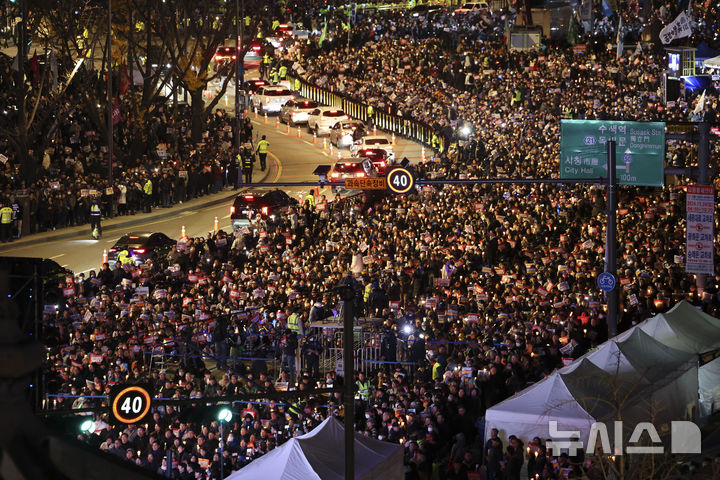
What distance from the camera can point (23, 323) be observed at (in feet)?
49.3

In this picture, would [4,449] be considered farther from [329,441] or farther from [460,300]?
[460,300]

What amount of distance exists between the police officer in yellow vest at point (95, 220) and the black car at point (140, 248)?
405 cm

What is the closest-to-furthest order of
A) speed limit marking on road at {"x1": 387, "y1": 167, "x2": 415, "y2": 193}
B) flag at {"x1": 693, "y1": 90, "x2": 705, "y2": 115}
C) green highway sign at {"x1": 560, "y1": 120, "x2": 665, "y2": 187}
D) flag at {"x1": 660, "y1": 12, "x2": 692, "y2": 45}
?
green highway sign at {"x1": 560, "y1": 120, "x2": 665, "y2": 187} < speed limit marking on road at {"x1": 387, "y1": 167, "x2": 415, "y2": 193} < flag at {"x1": 693, "y1": 90, "x2": 705, "y2": 115} < flag at {"x1": 660, "y1": 12, "x2": 692, "y2": 45}

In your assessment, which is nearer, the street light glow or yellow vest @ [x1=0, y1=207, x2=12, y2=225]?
the street light glow

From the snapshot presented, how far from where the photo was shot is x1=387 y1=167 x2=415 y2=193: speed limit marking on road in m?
A: 22.8

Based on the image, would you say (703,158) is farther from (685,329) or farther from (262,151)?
(262,151)

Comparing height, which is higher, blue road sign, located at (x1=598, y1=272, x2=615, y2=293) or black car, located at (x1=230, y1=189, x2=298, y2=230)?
blue road sign, located at (x1=598, y1=272, x2=615, y2=293)

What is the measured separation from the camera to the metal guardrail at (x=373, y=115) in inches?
2137

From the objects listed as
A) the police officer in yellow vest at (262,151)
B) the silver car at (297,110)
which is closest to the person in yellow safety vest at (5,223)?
the police officer in yellow vest at (262,151)

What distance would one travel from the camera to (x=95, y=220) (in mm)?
40562

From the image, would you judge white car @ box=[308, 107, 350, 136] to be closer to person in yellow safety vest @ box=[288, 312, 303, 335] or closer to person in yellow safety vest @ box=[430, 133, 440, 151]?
person in yellow safety vest @ box=[430, 133, 440, 151]

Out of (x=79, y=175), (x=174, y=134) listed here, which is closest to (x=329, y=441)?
(x=79, y=175)

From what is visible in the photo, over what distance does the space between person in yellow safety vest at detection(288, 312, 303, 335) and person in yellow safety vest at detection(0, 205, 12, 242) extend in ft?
61.0

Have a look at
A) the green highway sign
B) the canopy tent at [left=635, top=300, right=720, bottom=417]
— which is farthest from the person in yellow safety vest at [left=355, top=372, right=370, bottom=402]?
the green highway sign
